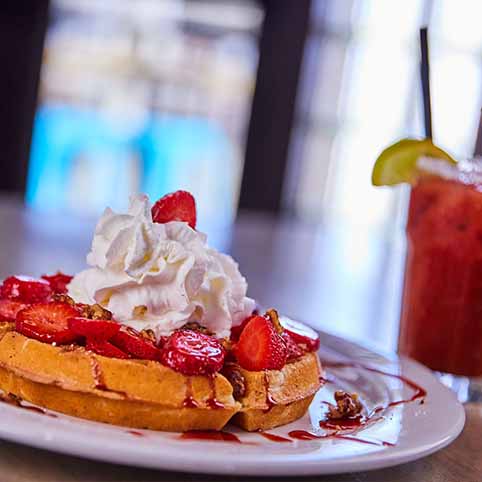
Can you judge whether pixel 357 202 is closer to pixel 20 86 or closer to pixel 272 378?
pixel 20 86

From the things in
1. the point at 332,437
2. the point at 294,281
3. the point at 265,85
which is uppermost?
the point at 265,85

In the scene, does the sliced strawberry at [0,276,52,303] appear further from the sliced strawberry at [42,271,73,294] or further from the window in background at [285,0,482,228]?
the window in background at [285,0,482,228]

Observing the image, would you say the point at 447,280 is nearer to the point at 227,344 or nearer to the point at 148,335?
the point at 227,344

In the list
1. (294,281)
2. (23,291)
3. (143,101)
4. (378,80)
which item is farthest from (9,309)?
(143,101)

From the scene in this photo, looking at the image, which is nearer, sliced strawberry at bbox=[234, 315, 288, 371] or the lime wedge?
sliced strawberry at bbox=[234, 315, 288, 371]

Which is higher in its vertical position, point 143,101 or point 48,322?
point 143,101

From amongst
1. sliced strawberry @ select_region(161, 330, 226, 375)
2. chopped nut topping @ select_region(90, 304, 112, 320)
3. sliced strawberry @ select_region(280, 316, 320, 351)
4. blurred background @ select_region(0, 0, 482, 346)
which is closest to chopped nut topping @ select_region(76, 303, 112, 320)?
chopped nut topping @ select_region(90, 304, 112, 320)
